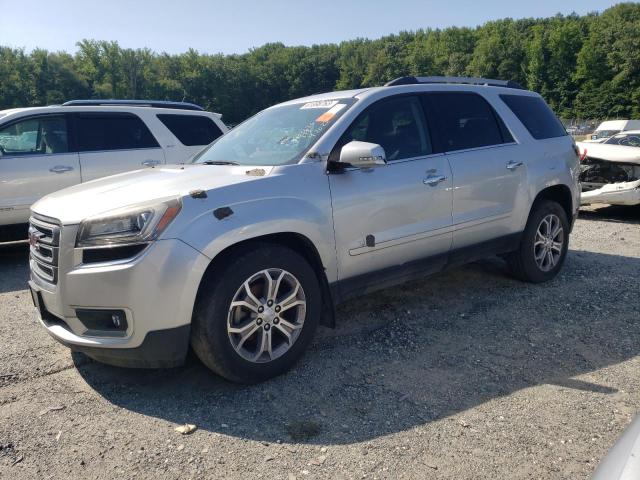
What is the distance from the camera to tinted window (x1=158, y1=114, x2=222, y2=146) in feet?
24.8

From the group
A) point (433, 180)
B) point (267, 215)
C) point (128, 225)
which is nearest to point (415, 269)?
point (433, 180)

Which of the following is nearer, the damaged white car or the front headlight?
the front headlight

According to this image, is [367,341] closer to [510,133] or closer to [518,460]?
[518,460]

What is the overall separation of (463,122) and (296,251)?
6.60 ft

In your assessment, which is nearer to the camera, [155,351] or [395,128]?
[155,351]

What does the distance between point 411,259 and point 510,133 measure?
67.7 inches

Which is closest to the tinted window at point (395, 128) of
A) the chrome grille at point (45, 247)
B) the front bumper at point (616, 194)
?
the chrome grille at point (45, 247)

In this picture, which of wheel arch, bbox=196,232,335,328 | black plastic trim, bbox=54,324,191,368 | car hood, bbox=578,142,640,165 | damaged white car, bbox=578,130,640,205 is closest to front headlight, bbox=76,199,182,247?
wheel arch, bbox=196,232,335,328

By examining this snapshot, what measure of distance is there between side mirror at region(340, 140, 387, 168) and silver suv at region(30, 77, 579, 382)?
0.01m

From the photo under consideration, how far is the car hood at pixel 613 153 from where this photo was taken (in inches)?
317

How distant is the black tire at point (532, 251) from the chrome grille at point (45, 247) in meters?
3.87

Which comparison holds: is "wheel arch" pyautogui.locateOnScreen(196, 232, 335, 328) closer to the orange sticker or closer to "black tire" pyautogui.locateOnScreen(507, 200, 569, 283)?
the orange sticker

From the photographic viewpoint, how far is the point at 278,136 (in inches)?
154

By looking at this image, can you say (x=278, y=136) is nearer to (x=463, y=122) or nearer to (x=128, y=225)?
(x=128, y=225)
